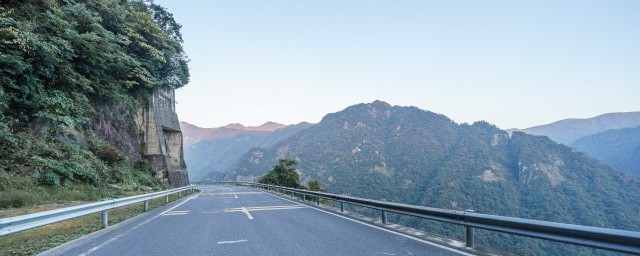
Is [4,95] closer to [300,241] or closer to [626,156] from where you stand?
[300,241]

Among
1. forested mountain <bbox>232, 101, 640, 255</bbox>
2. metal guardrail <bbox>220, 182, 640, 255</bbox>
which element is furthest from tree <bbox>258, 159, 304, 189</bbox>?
forested mountain <bbox>232, 101, 640, 255</bbox>

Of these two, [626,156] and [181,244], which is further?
[626,156]

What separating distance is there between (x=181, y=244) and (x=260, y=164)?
16319 centimetres

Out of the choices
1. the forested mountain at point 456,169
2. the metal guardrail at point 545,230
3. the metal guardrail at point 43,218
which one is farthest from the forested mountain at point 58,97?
the forested mountain at point 456,169

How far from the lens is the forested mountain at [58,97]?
12.1 metres

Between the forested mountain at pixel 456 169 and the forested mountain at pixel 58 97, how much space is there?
63267 millimetres

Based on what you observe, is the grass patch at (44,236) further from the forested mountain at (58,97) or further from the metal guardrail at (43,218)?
the forested mountain at (58,97)

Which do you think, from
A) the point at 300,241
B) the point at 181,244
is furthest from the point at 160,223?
the point at 300,241

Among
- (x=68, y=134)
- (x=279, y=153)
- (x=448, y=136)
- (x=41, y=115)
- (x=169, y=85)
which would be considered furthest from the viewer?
(x=279, y=153)

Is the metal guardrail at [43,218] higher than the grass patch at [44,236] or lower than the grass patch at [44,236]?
higher

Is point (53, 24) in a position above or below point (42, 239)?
above

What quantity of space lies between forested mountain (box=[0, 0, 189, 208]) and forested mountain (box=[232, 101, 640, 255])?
63267 mm

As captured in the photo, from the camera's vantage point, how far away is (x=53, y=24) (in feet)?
48.3

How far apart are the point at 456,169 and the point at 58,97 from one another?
122928 mm
